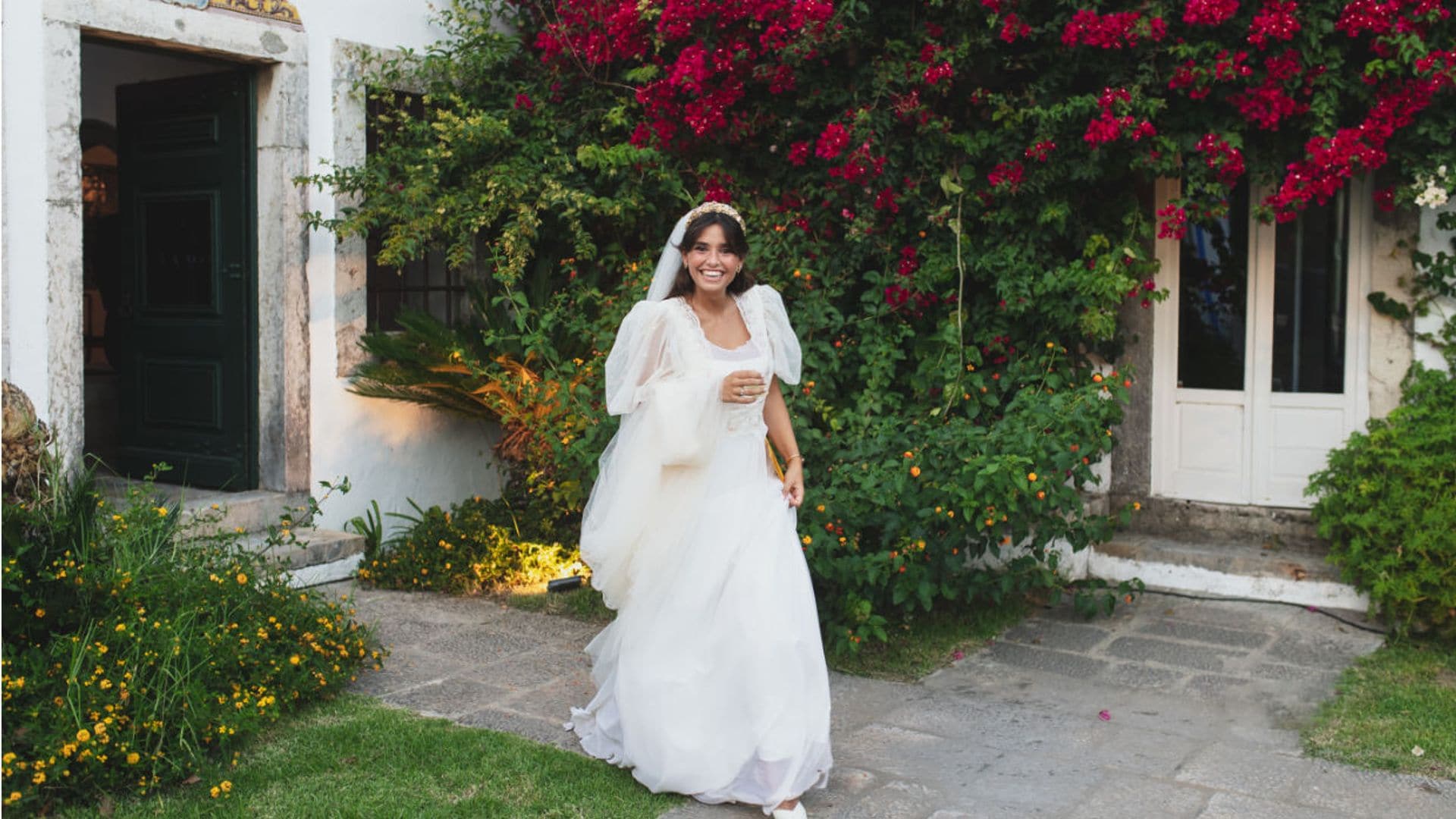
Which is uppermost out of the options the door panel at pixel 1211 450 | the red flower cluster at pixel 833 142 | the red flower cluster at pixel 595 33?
the red flower cluster at pixel 595 33

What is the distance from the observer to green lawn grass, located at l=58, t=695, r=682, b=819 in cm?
387

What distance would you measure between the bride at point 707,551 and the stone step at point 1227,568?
2.93m

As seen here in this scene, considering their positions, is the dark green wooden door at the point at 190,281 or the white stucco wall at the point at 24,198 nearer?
the white stucco wall at the point at 24,198

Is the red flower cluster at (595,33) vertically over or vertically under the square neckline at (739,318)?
over

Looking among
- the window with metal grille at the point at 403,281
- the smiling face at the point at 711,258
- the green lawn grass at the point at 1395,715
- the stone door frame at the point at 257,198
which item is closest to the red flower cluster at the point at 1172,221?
the green lawn grass at the point at 1395,715

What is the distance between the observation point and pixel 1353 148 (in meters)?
5.70

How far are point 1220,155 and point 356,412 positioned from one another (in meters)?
4.53

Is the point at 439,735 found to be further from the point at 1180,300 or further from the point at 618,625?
the point at 1180,300

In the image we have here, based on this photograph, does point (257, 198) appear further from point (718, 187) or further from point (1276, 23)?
point (1276, 23)

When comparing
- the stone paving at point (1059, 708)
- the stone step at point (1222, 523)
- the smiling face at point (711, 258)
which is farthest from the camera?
the stone step at point (1222, 523)

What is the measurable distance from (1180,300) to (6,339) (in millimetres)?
5537

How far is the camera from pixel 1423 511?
5.52 metres

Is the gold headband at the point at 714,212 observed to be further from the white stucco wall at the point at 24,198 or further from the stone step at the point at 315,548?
the white stucco wall at the point at 24,198

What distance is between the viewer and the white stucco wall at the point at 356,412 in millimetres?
6988
